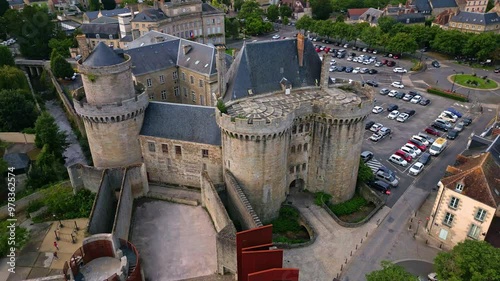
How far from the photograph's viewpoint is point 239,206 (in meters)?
38.0

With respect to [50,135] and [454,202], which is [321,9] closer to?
[50,135]

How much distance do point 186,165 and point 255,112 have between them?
1186 cm

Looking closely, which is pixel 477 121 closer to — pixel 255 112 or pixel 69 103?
pixel 255 112

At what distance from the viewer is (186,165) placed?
44.7 meters

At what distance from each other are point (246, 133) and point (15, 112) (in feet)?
154

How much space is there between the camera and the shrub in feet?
148

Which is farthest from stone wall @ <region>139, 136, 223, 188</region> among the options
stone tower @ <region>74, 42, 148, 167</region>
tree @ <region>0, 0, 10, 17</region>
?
tree @ <region>0, 0, 10, 17</region>

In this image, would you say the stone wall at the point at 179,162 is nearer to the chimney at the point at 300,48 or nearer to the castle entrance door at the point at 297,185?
the castle entrance door at the point at 297,185

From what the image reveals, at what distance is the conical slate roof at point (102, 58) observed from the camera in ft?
133

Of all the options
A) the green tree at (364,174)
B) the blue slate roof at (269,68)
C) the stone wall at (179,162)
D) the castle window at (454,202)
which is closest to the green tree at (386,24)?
the green tree at (364,174)

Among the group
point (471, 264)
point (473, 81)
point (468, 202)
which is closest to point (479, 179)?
point (468, 202)

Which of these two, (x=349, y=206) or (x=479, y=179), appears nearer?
(x=479, y=179)

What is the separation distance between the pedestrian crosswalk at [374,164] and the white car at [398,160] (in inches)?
93.5

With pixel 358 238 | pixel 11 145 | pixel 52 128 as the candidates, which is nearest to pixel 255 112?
pixel 358 238
